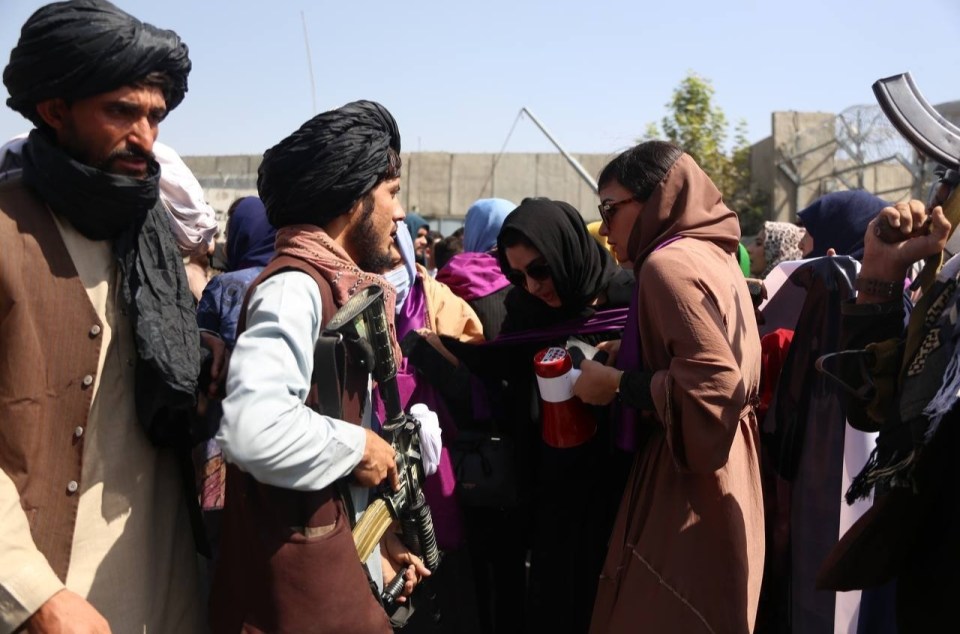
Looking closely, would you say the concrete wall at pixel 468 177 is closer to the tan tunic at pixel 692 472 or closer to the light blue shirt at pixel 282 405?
the tan tunic at pixel 692 472

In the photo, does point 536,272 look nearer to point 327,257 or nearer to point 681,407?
point 681,407

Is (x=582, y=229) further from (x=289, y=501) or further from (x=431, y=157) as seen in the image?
(x=431, y=157)

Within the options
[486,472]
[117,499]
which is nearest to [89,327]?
[117,499]

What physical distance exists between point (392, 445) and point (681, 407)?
753mm

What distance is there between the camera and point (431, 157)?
15.6 metres

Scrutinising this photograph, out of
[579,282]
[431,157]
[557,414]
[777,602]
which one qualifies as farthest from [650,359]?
[431,157]

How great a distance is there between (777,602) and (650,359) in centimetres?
107

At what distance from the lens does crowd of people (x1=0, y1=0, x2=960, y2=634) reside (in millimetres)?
1693

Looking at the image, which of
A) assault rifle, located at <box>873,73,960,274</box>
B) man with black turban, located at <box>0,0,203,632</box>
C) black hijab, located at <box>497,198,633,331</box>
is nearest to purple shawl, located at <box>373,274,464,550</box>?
black hijab, located at <box>497,198,633,331</box>

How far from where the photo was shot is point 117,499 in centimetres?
182

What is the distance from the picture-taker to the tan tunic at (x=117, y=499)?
5.80 feet

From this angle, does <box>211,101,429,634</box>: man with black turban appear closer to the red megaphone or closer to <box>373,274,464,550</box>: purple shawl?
the red megaphone

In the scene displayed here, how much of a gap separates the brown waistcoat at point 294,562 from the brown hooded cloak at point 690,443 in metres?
0.83

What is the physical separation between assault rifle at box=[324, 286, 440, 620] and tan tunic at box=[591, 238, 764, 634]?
1.93ft
